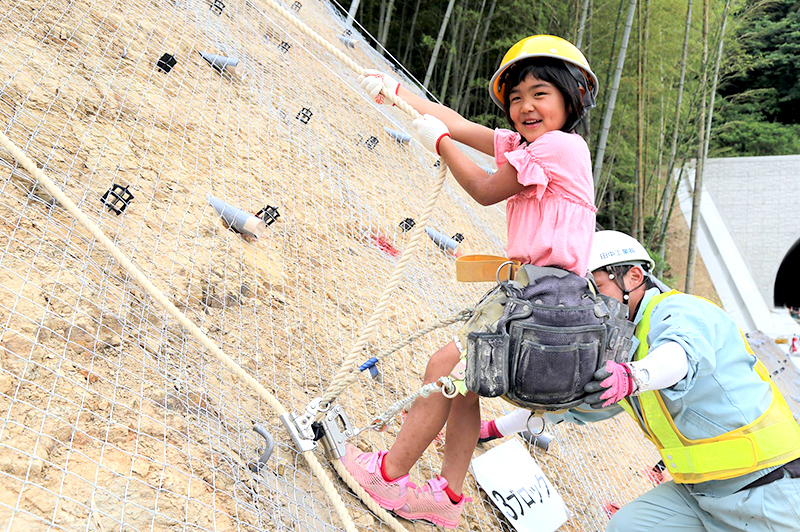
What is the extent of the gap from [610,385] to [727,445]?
47 cm

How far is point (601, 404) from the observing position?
1.37 metres

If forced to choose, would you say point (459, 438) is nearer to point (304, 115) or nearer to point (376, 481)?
point (376, 481)

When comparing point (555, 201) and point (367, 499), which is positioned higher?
point (555, 201)

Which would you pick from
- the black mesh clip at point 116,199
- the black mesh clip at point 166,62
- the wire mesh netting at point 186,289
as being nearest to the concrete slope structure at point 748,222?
the wire mesh netting at point 186,289

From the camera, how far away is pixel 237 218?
2.35 m

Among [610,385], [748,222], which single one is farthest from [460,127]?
[748,222]

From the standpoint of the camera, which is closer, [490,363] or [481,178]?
[490,363]

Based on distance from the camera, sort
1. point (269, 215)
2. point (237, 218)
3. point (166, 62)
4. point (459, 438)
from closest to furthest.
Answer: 1. point (459, 438)
2. point (237, 218)
3. point (269, 215)
4. point (166, 62)

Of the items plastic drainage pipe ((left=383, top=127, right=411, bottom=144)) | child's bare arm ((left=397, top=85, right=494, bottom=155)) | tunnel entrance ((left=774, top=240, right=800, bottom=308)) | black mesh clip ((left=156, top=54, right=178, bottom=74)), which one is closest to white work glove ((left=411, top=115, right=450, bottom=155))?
child's bare arm ((left=397, top=85, right=494, bottom=155))

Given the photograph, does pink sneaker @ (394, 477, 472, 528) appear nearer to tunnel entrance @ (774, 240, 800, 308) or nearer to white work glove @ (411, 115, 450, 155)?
white work glove @ (411, 115, 450, 155)

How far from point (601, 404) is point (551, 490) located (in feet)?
Result: 3.29

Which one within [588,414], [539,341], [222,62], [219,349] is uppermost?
[222,62]

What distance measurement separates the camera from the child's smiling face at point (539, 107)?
1.40 m

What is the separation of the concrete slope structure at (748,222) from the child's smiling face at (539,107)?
12597 millimetres
